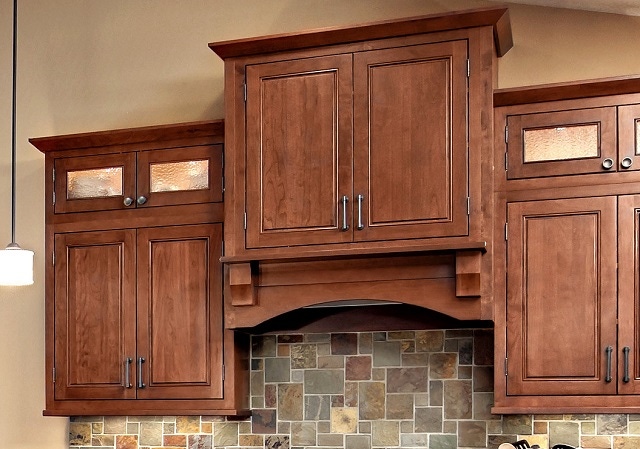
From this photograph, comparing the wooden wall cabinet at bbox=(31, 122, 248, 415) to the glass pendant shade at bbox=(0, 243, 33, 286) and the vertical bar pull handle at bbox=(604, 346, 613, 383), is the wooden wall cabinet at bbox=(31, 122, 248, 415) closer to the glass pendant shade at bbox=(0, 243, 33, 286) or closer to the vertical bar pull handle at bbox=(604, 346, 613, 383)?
the glass pendant shade at bbox=(0, 243, 33, 286)

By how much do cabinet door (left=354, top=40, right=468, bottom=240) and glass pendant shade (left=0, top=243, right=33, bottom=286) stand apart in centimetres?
138

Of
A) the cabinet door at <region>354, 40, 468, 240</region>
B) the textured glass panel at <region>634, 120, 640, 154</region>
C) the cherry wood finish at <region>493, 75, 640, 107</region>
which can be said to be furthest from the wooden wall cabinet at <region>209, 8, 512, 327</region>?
the textured glass panel at <region>634, 120, 640, 154</region>

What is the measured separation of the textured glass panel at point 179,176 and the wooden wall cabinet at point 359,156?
25 cm

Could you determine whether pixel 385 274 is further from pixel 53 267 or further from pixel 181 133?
pixel 53 267

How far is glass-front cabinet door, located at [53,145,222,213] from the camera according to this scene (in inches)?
145

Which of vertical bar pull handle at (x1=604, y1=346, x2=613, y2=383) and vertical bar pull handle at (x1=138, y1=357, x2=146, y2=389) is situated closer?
vertical bar pull handle at (x1=604, y1=346, x2=613, y2=383)

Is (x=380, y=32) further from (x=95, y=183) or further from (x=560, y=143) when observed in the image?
(x=95, y=183)

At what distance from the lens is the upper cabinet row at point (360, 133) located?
321 cm

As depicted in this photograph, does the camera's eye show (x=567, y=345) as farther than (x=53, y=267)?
No

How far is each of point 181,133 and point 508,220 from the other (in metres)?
1.37

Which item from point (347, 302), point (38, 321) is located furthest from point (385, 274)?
point (38, 321)

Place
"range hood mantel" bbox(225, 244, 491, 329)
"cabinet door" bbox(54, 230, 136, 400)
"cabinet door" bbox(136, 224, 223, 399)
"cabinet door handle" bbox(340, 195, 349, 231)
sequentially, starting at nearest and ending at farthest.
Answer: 1. "range hood mantel" bbox(225, 244, 491, 329)
2. "cabinet door handle" bbox(340, 195, 349, 231)
3. "cabinet door" bbox(136, 224, 223, 399)
4. "cabinet door" bbox(54, 230, 136, 400)

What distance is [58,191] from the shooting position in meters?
3.90

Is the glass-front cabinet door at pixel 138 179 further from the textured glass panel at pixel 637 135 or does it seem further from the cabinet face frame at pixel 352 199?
the textured glass panel at pixel 637 135
